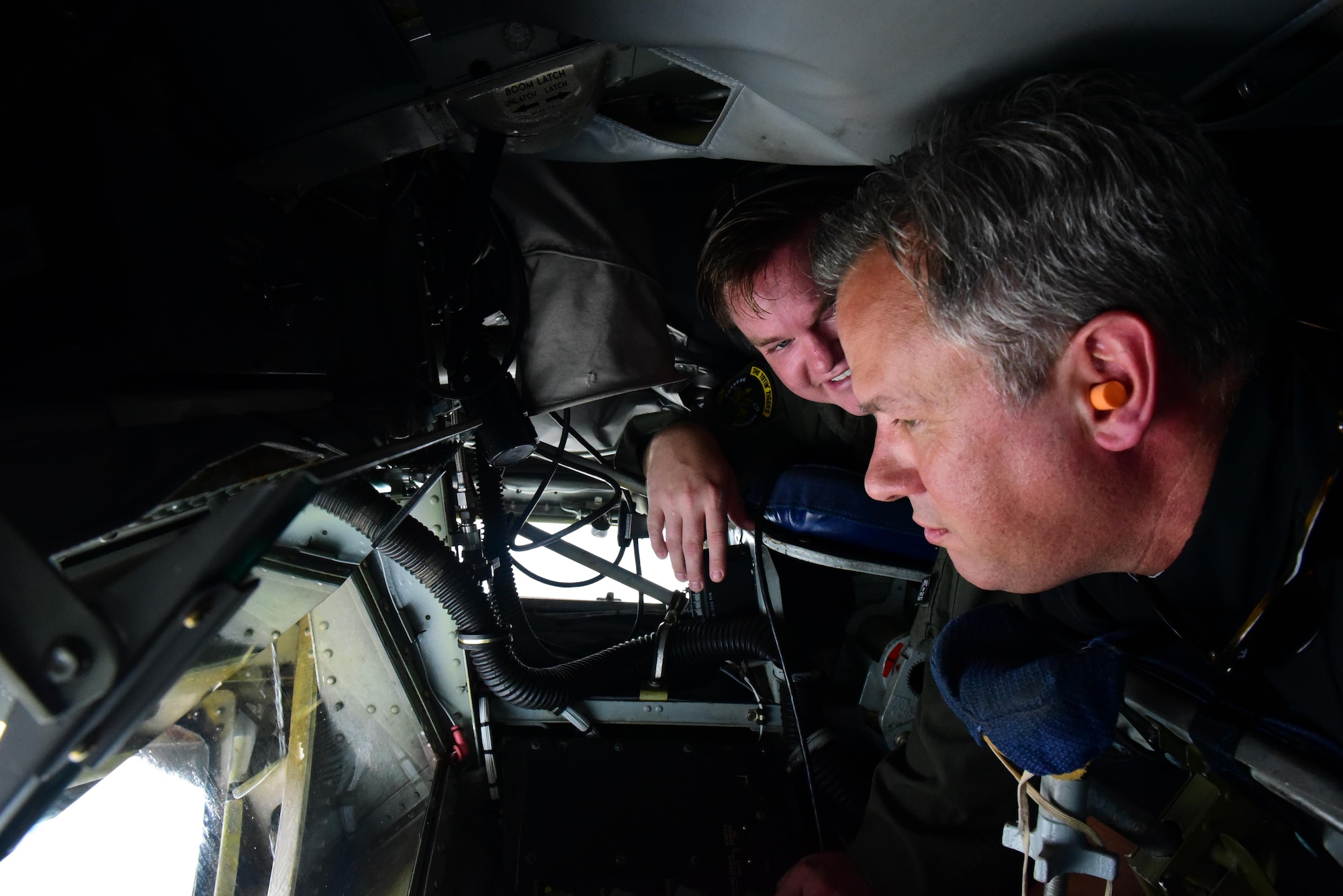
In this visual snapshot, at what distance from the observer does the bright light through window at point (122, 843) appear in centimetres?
89

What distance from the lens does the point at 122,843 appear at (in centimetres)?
104

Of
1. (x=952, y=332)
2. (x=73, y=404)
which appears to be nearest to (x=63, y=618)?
(x=73, y=404)

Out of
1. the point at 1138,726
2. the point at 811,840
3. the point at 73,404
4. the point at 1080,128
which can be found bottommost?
the point at 811,840

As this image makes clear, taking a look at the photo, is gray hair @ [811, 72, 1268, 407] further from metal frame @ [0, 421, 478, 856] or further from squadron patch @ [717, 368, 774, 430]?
squadron patch @ [717, 368, 774, 430]

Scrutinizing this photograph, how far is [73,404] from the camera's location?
0.64 meters

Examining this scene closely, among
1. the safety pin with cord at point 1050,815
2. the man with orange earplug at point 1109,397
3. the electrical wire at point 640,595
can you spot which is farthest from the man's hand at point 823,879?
the electrical wire at point 640,595

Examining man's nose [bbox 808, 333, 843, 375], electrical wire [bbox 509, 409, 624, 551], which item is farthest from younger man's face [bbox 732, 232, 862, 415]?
electrical wire [bbox 509, 409, 624, 551]

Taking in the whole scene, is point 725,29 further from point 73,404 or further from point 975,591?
point 975,591

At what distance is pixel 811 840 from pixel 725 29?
1614 millimetres

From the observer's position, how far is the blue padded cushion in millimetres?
1563

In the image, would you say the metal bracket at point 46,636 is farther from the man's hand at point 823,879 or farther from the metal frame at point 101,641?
the man's hand at point 823,879

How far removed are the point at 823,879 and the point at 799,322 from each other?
3.68ft

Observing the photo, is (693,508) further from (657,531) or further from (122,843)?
(122,843)

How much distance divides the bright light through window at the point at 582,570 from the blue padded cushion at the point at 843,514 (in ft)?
2.21
